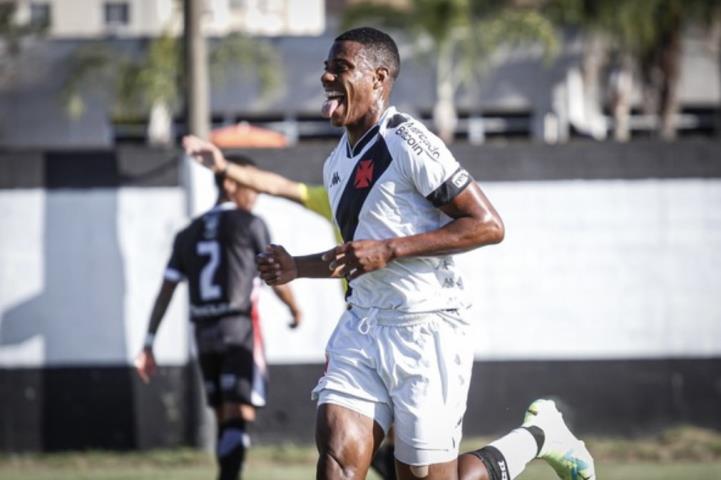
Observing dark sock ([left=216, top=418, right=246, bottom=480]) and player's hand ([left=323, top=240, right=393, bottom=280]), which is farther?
dark sock ([left=216, top=418, right=246, bottom=480])

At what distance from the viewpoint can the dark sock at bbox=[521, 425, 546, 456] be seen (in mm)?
6764

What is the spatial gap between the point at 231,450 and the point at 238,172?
1870 millimetres

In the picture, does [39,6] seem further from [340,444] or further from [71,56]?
[340,444]

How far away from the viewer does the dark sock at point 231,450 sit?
348 inches

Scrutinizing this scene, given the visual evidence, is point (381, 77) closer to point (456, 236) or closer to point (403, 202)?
point (403, 202)

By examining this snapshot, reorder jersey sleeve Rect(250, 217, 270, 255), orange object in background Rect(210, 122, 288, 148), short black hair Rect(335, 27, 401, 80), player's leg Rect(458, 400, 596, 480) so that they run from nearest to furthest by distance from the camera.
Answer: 1. short black hair Rect(335, 27, 401, 80)
2. player's leg Rect(458, 400, 596, 480)
3. jersey sleeve Rect(250, 217, 270, 255)
4. orange object in background Rect(210, 122, 288, 148)

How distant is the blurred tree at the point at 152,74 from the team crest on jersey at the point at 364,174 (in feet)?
66.9

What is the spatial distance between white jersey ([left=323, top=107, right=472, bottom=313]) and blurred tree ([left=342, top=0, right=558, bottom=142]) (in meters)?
21.4

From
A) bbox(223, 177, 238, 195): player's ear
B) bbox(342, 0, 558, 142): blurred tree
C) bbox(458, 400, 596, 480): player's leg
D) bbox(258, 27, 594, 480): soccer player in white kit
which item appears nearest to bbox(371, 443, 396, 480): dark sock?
bbox(458, 400, 596, 480): player's leg

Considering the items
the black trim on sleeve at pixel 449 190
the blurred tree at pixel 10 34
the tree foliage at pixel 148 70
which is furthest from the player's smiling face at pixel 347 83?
the blurred tree at pixel 10 34

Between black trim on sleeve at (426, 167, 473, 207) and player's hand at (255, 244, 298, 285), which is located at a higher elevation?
black trim on sleeve at (426, 167, 473, 207)

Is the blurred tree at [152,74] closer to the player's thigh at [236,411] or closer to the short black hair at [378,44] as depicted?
the player's thigh at [236,411]

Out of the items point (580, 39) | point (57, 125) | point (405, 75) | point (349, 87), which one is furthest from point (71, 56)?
point (349, 87)

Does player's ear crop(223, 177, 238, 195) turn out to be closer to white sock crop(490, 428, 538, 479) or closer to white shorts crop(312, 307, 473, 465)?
white sock crop(490, 428, 538, 479)
